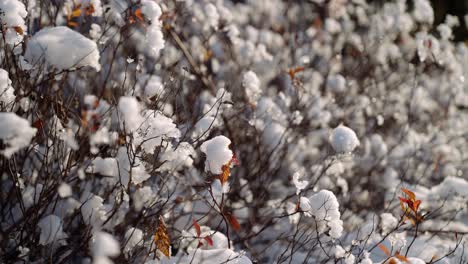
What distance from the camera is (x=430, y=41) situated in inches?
183

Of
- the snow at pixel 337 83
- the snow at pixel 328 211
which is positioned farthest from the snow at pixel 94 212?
the snow at pixel 337 83

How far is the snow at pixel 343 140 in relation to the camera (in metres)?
2.66

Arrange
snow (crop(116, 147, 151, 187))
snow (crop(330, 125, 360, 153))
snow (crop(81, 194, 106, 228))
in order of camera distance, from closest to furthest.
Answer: snow (crop(116, 147, 151, 187)) < snow (crop(81, 194, 106, 228)) < snow (crop(330, 125, 360, 153))

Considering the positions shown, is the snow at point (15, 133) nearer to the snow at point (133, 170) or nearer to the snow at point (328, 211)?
the snow at point (133, 170)

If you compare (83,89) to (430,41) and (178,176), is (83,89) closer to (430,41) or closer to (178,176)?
(178,176)

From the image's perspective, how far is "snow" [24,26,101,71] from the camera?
7.07ft

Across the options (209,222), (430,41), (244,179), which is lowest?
(209,222)

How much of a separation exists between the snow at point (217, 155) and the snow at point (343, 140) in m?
0.97

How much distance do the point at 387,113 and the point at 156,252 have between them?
4.92 m

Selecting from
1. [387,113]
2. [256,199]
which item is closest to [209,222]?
[256,199]

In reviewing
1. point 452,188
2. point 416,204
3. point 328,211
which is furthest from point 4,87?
point 452,188

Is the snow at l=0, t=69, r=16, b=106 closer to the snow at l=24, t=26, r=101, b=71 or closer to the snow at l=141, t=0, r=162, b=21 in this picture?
the snow at l=24, t=26, r=101, b=71

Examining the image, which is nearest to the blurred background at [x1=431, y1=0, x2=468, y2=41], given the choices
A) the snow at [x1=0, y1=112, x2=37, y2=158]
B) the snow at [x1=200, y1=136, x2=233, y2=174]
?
the snow at [x1=200, y1=136, x2=233, y2=174]

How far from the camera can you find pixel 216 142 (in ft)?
6.67
